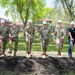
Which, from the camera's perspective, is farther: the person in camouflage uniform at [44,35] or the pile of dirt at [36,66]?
the person in camouflage uniform at [44,35]

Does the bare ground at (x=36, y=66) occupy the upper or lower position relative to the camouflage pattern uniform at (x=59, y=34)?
lower

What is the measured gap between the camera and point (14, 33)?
52.8ft

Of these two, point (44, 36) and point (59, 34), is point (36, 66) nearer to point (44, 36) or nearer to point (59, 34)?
point (44, 36)

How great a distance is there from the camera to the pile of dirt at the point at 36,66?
13.0 meters

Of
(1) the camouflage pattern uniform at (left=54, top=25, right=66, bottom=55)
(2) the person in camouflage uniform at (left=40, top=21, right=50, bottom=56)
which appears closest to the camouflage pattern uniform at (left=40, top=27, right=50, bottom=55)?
(2) the person in camouflage uniform at (left=40, top=21, right=50, bottom=56)

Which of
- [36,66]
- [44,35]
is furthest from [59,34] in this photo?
[36,66]

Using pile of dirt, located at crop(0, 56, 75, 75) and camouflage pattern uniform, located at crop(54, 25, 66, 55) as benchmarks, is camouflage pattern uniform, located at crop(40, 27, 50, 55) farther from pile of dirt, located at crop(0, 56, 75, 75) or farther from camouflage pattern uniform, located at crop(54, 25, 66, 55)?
pile of dirt, located at crop(0, 56, 75, 75)

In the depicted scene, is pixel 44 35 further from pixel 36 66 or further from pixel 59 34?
pixel 36 66

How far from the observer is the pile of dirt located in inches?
514

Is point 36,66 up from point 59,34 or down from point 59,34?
down

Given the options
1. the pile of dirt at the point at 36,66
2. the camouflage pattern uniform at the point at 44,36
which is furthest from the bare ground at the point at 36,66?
the camouflage pattern uniform at the point at 44,36

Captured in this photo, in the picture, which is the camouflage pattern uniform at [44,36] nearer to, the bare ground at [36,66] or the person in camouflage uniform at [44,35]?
the person in camouflage uniform at [44,35]

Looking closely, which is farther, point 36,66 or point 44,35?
point 44,35

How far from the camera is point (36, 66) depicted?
45.6 ft
